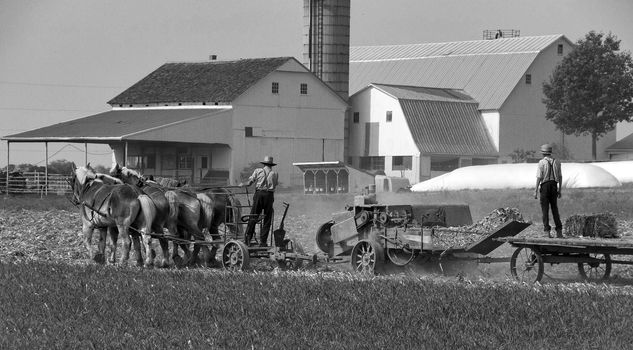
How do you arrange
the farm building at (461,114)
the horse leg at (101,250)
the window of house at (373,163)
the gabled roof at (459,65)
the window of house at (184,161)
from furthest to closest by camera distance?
the gabled roof at (459,65), the window of house at (373,163), the farm building at (461,114), the window of house at (184,161), the horse leg at (101,250)

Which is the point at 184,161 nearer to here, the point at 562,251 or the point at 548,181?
the point at 548,181

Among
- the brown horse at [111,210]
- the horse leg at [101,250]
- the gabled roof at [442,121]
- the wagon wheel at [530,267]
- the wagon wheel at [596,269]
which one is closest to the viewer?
the wagon wheel at [530,267]

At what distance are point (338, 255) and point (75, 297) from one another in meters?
6.56

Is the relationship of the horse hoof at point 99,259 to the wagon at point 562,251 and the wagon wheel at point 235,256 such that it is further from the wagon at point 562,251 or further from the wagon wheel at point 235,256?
the wagon at point 562,251

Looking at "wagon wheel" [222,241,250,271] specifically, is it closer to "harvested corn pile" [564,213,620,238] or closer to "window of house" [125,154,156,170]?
"harvested corn pile" [564,213,620,238]

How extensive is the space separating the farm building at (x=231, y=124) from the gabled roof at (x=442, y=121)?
4358mm

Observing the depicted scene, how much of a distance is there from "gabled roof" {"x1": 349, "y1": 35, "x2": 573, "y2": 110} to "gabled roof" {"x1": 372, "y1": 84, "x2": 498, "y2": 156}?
1.43m

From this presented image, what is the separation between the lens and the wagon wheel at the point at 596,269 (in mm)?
19734

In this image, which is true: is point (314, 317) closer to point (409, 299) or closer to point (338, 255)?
point (409, 299)

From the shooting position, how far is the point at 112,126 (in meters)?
62.0

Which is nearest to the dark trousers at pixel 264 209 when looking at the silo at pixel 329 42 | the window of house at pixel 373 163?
the window of house at pixel 373 163

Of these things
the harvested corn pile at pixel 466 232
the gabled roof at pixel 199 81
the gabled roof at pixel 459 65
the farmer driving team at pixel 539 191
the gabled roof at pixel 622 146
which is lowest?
the harvested corn pile at pixel 466 232

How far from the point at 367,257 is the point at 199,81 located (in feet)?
156

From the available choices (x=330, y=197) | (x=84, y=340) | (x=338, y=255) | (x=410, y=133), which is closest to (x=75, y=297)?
(x=84, y=340)
